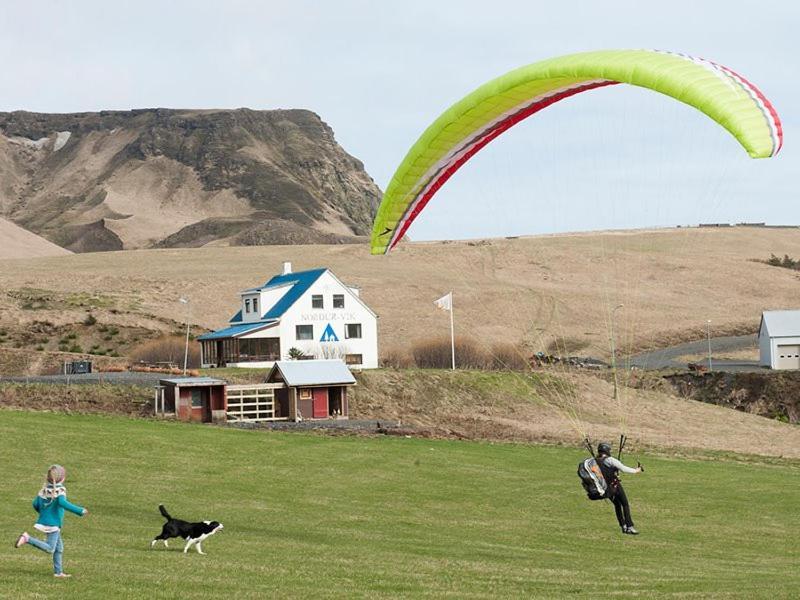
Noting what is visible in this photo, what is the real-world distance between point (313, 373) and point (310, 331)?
47.9 ft

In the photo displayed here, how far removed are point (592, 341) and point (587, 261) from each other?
3892cm

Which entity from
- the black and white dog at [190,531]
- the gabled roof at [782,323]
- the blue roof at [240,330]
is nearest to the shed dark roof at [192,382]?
the blue roof at [240,330]

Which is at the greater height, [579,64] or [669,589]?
[579,64]

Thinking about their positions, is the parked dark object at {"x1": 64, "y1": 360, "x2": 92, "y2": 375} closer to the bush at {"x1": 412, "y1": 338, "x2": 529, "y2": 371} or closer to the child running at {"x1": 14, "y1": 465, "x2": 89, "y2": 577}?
the bush at {"x1": 412, "y1": 338, "x2": 529, "y2": 371}

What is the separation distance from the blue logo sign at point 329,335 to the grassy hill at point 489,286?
1439 cm

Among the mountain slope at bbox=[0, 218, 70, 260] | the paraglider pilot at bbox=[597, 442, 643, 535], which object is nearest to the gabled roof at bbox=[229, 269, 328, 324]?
the paraglider pilot at bbox=[597, 442, 643, 535]

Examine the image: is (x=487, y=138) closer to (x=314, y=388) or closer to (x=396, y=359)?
(x=314, y=388)

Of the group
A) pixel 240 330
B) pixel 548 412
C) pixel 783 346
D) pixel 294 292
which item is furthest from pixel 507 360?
pixel 783 346

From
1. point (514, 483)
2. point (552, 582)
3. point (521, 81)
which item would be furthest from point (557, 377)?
point (552, 582)

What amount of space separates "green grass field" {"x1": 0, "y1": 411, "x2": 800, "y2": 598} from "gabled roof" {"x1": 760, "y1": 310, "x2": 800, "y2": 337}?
38.9 m

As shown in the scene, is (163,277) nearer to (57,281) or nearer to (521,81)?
(57,281)

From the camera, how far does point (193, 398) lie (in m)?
45.7

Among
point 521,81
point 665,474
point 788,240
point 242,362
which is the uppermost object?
point 788,240

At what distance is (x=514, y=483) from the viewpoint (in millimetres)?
30719
